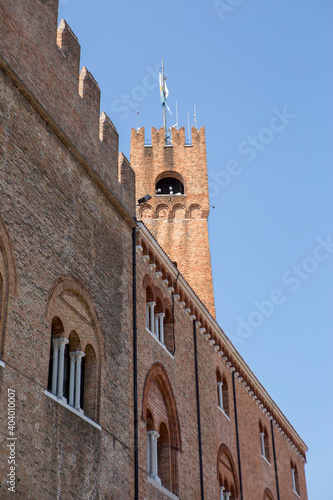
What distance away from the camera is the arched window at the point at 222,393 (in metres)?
23.9

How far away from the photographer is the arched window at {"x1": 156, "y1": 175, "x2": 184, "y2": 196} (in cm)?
3869

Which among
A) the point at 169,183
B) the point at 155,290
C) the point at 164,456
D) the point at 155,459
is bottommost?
the point at 155,459

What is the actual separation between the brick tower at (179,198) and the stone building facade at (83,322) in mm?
11759

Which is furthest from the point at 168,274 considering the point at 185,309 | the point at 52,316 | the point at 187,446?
the point at 52,316

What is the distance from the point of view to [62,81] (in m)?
16.3

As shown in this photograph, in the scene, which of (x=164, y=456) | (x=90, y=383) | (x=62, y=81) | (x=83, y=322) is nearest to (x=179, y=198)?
(x=164, y=456)

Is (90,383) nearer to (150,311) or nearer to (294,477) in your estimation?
(150,311)

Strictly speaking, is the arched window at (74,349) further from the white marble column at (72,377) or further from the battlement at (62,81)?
the battlement at (62,81)

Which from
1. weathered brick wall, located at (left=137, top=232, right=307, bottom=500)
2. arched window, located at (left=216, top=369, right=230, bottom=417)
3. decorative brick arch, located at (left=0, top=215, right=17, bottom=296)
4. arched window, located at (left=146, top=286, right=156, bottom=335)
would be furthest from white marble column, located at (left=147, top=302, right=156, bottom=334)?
decorative brick arch, located at (left=0, top=215, right=17, bottom=296)

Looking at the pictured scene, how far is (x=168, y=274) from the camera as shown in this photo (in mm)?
20609

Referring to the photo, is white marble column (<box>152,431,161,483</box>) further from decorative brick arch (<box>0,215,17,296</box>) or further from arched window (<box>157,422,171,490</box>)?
decorative brick arch (<box>0,215,17,296</box>)

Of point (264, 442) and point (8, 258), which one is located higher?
point (264, 442)

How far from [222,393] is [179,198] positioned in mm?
14998

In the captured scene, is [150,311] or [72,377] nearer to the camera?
[72,377]
